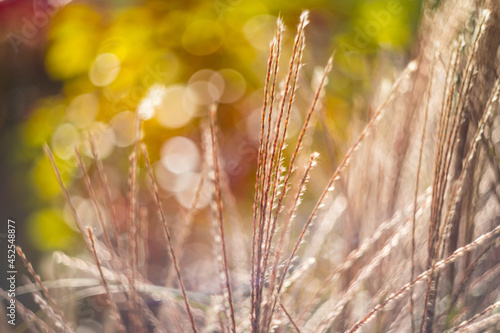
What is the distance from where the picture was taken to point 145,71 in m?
1.38

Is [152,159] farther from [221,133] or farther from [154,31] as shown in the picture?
[154,31]

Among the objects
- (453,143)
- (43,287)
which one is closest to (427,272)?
(453,143)

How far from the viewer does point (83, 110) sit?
4.71 ft

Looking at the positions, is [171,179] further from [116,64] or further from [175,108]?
[116,64]

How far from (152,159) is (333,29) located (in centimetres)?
80

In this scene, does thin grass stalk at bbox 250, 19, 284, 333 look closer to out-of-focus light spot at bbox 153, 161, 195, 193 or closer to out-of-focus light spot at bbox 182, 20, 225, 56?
out-of-focus light spot at bbox 182, 20, 225, 56

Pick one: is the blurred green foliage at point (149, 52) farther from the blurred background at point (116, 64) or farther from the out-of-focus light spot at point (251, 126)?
the out-of-focus light spot at point (251, 126)

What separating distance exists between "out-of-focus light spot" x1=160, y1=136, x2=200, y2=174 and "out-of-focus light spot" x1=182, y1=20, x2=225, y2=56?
1.26 feet

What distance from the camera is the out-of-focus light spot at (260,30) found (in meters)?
1.33

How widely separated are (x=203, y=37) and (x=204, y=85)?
1.12 ft

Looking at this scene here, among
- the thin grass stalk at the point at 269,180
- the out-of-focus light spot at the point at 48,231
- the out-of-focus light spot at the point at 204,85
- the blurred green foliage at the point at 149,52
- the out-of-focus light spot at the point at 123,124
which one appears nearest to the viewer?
the thin grass stalk at the point at 269,180

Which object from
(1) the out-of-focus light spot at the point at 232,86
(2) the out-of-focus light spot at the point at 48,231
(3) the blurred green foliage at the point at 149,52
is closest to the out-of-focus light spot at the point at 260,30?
(3) the blurred green foliage at the point at 149,52

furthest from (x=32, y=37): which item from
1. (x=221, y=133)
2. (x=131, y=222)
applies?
(x=131, y=222)

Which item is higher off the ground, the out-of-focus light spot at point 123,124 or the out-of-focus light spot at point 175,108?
the out-of-focus light spot at point 175,108
